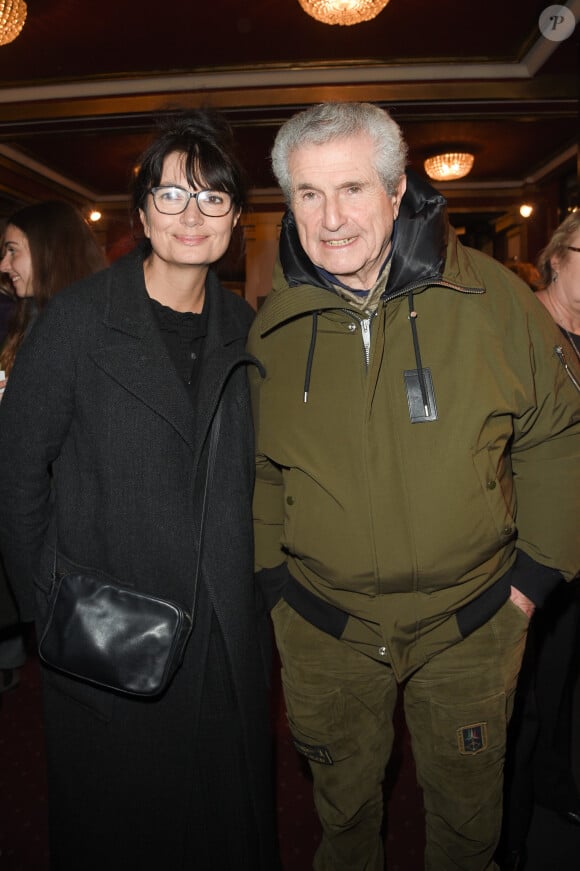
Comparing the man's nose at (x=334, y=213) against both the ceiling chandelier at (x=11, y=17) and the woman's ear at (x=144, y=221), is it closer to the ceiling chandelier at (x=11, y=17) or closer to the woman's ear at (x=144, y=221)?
the woman's ear at (x=144, y=221)

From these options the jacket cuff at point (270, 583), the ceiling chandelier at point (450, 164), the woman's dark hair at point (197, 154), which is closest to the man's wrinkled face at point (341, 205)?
the woman's dark hair at point (197, 154)

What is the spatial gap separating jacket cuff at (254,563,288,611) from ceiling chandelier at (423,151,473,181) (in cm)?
743

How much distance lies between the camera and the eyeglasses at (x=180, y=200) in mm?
1423

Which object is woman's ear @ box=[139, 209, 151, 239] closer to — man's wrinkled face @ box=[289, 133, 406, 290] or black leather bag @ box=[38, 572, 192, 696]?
man's wrinkled face @ box=[289, 133, 406, 290]

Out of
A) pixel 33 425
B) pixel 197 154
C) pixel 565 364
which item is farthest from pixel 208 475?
pixel 565 364

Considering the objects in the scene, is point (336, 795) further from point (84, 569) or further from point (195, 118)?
point (195, 118)

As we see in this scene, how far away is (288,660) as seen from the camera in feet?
5.03

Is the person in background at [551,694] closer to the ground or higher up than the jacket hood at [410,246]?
closer to the ground

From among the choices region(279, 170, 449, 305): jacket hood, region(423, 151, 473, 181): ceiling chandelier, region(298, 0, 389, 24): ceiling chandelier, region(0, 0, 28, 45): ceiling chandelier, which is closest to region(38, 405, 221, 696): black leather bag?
region(279, 170, 449, 305): jacket hood

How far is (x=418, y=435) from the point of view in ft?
4.22

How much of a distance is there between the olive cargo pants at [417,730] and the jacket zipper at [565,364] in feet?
1.77

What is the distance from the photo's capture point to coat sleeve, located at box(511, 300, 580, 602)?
1386mm

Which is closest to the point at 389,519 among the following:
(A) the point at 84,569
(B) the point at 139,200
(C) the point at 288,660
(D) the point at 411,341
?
(D) the point at 411,341

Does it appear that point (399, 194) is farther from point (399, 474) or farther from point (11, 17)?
point (11, 17)
